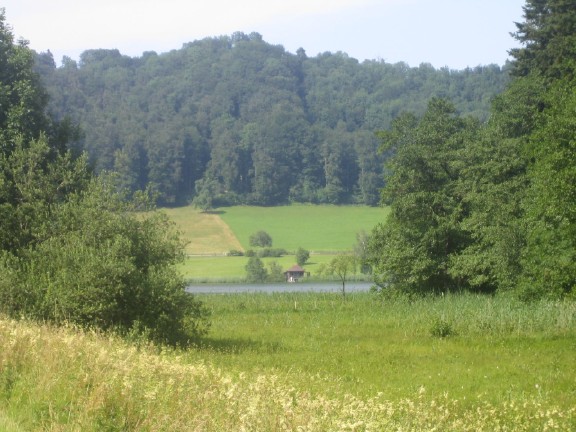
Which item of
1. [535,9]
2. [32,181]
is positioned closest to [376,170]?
[535,9]

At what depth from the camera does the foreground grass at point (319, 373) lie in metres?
8.66

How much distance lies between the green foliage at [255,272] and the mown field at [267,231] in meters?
1.85

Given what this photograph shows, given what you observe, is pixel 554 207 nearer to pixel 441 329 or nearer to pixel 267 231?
pixel 441 329

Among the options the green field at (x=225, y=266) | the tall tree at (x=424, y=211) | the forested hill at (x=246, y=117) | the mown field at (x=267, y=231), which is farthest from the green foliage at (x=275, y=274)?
the tall tree at (x=424, y=211)

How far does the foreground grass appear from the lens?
28.4 ft

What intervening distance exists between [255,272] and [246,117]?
8349cm

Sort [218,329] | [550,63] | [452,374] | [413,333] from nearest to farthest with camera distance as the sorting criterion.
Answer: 1. [452,374]
2. [413,333]
3. [218,329]
4. [550,63]

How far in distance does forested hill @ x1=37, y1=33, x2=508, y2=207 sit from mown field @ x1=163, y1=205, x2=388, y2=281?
15.6 feet

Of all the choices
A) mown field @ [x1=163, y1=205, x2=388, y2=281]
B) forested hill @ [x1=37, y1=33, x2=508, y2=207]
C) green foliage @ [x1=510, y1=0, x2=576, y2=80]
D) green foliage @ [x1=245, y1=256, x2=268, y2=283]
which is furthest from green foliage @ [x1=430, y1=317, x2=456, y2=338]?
forested hill @ [x1=37, y1=33, x2=508, y2=207]

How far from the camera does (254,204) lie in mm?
121562

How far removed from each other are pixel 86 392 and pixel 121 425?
1.03 m

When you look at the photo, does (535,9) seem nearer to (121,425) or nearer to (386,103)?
(121,425)

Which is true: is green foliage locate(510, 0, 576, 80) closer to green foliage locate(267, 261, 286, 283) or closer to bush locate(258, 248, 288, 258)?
green foliage locate(267, 261, 286, 283)

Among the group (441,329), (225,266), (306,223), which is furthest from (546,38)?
(306,223)
